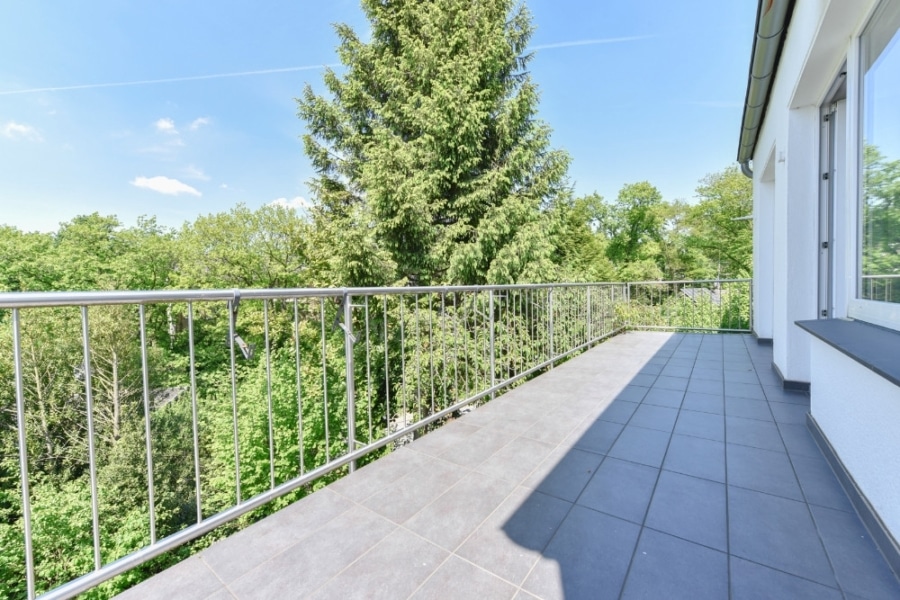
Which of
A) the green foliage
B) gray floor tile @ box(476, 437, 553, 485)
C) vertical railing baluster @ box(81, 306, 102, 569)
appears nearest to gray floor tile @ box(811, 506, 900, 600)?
gray floor tile @ box(476, 437, 553, 485)

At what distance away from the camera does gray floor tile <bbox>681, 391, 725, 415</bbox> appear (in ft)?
9.61

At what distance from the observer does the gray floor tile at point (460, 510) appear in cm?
151

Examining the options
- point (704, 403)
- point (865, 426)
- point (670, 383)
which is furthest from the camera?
point (670, 383)

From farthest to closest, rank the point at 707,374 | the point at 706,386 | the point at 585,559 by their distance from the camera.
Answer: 1. the point at 707,374
2. the point at 706,386
3. the point at 585,559

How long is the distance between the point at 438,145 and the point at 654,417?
638cm

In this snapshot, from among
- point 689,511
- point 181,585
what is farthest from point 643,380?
point 181,585

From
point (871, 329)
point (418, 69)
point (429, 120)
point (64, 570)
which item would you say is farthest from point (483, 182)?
point (64, 570)

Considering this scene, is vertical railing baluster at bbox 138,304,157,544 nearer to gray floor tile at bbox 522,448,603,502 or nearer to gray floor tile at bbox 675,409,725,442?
gray floor tile at bbox 522,448,603,502

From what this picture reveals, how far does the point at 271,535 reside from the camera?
5.04ft

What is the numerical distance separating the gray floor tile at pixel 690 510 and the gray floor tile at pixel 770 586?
120 mm

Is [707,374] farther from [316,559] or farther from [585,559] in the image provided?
[316,559]

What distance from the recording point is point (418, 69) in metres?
8.05

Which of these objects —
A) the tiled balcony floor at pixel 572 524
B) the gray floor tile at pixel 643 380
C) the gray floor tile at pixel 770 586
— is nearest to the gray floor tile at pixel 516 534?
the tiled balcony floor at pixel 572 524

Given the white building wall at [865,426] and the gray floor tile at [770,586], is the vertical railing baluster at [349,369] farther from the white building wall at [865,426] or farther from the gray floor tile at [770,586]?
the white building wall at [865,426]
